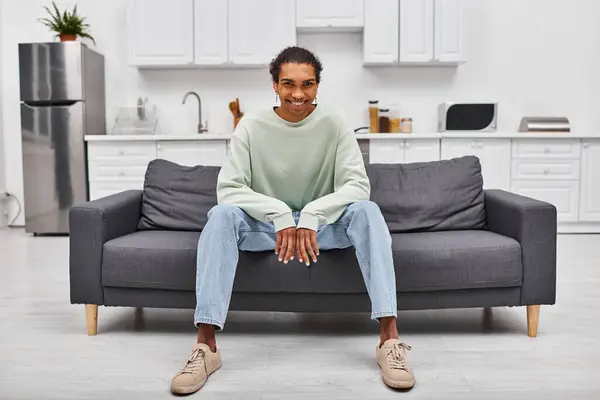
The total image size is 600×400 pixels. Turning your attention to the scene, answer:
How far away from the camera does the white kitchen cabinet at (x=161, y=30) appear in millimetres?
5297

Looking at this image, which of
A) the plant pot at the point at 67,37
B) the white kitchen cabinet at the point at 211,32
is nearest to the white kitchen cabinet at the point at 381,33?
the white kitchen cabinet at the point at 211,32

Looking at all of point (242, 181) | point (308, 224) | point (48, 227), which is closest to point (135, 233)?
point (242, 181)

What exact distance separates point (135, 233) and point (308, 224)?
2.88 ft

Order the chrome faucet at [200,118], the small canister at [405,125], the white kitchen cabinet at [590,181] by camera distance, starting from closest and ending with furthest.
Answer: the white kitchen cabinet at [590,181] < the small canister at [405,125] < the chrome faucet at [200,118]

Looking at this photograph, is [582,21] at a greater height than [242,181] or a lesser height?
greater

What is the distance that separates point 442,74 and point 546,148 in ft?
3.56

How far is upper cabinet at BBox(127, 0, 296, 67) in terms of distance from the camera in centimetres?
530

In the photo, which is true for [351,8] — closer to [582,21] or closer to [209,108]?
[209,108]

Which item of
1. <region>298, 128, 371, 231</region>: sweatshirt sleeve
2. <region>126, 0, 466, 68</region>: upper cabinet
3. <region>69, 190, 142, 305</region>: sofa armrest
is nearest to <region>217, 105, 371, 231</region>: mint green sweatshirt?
<region>298, 128, 371, 231</region>: sweatshirt sleeve

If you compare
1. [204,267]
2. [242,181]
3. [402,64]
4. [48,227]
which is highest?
[402,64]

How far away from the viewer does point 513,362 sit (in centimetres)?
221

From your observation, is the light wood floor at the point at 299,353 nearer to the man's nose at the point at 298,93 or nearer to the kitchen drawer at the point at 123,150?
the man's nose at the point at 298,93

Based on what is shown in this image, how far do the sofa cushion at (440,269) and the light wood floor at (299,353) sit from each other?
0.71 ft

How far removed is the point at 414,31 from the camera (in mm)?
5289
